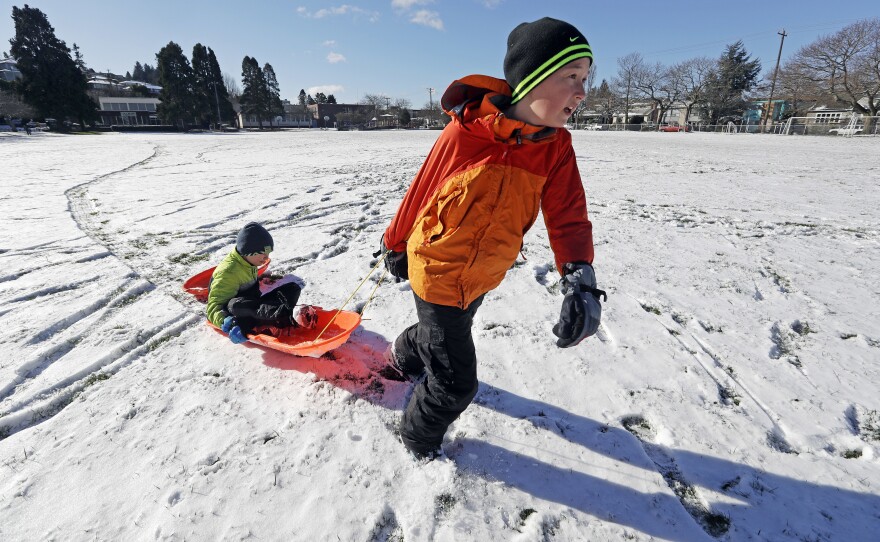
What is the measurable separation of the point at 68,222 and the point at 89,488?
5447 mm

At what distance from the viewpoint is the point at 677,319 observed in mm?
2980

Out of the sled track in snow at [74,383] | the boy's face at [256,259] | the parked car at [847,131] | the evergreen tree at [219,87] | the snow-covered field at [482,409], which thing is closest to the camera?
the snow-covered field at [482,409]

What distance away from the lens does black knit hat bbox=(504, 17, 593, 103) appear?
144cm

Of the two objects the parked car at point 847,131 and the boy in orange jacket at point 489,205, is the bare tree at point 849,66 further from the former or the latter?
the boy in orange jacket at point 489,205

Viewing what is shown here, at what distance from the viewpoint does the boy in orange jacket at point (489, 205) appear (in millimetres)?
1479

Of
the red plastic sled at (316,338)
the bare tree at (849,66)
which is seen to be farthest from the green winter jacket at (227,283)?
the bare tree at (849,66)

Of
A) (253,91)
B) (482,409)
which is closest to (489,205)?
(482,409)

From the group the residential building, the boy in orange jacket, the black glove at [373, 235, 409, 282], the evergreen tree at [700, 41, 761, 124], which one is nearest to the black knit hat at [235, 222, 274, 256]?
the black glove at [373, 235, 409, 282]

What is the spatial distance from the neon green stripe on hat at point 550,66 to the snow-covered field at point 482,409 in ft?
5.01

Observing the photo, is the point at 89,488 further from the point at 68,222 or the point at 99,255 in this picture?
the point at 68,222

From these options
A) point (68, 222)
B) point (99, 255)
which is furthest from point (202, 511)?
point (68, 222)

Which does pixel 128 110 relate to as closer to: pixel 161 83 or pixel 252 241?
pixel 161 83

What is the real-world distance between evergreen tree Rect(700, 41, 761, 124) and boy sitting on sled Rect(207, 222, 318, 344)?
58970 mm

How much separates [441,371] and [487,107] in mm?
1047
